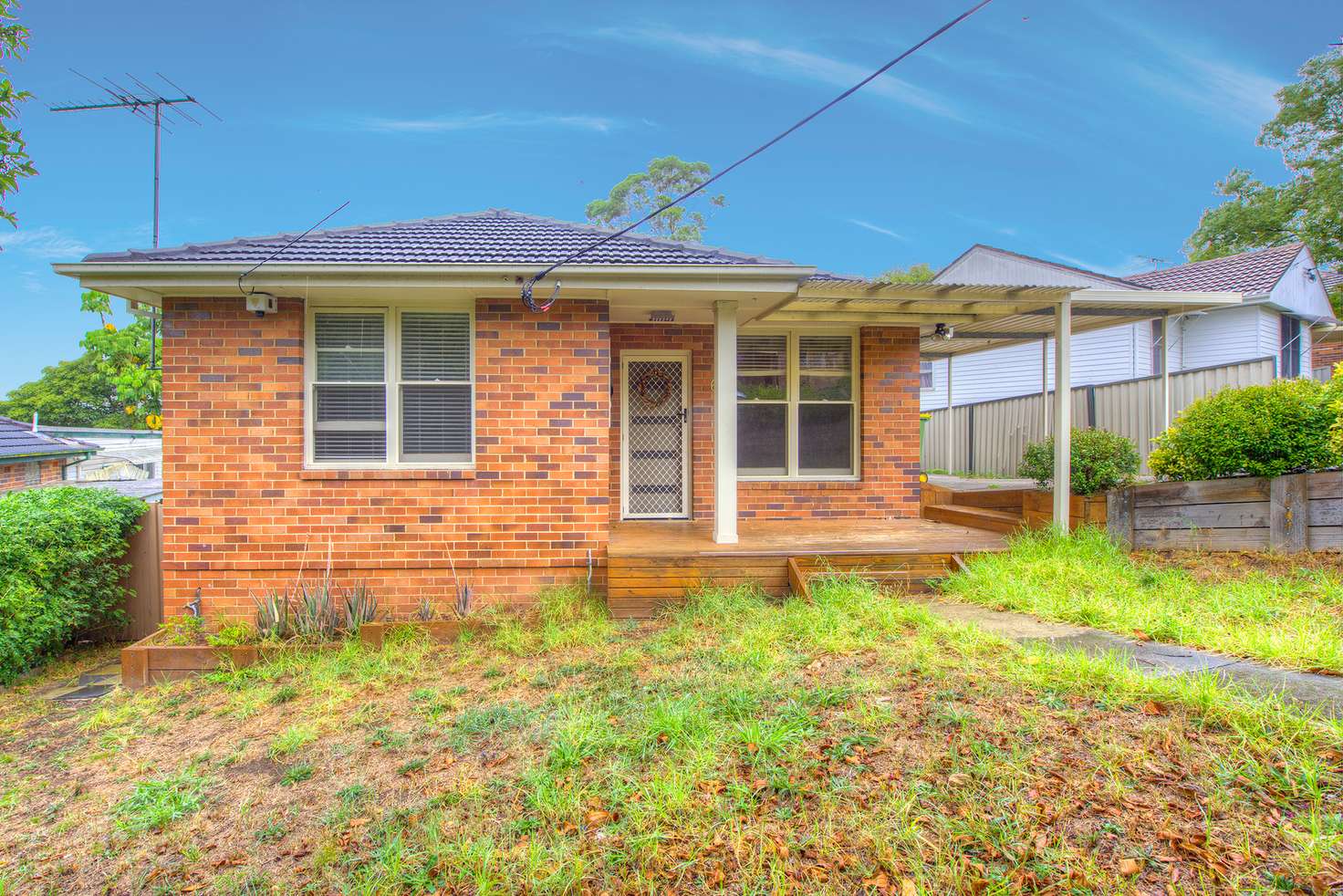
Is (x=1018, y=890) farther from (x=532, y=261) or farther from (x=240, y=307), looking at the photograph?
(x=240, y=307)

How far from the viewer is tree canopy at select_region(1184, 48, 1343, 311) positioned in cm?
2017

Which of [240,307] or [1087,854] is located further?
[240,307]

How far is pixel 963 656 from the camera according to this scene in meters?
4.11

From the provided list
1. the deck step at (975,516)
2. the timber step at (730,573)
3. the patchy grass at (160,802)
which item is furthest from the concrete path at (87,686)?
the deck step at (975,516)

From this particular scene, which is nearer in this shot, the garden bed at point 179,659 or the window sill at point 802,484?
the garden bed at point 179,659

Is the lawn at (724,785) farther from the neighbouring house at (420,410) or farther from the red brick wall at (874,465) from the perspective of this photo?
the red brick wall at (874,465)

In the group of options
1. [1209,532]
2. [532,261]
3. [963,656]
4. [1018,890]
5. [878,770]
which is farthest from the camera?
[1209,532]

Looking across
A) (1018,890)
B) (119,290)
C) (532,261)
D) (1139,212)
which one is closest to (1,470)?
(119,290)

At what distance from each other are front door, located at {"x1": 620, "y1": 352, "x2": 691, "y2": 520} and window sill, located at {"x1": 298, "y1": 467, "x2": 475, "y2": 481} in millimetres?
2505

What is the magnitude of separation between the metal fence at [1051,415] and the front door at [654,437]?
17.3 feet

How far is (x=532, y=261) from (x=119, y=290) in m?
3.70

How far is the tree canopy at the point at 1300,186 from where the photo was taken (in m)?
20.2

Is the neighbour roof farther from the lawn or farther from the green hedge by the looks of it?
the green hedge

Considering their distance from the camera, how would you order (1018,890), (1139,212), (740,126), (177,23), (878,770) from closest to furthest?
(1018,890), (878,770), (177,23), (740,126), (1139,212)
